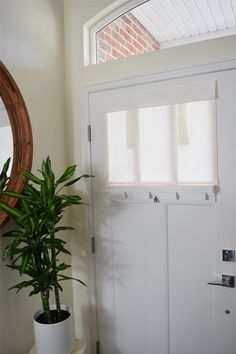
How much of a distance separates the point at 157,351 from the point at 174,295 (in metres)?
0.43

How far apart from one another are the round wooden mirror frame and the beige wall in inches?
4.2

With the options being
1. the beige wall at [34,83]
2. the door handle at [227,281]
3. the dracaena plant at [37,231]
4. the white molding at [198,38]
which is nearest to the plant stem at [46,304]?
the dracaena plant at [37,231]

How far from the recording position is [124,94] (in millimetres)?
1714

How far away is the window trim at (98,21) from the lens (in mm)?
1727

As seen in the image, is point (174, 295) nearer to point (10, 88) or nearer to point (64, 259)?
point (64, 259)

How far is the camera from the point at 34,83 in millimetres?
1668

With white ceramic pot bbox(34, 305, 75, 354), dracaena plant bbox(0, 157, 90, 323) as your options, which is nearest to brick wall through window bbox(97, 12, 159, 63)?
dracaena plant bbox(0, 157, 90, 323)

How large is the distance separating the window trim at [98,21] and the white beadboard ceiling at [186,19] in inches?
2.2

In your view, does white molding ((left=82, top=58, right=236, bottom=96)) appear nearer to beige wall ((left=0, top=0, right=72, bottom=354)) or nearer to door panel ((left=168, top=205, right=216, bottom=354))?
beige wall ((left=0, top=0, right=72, bottom=354))

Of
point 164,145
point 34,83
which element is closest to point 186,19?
point 164,145

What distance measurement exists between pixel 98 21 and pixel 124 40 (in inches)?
8.8

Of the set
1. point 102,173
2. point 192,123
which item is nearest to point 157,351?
point 102,173

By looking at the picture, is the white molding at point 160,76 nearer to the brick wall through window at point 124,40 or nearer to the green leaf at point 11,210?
the brick wall through window at point 124,40

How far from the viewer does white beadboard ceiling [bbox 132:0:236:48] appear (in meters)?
1.53
